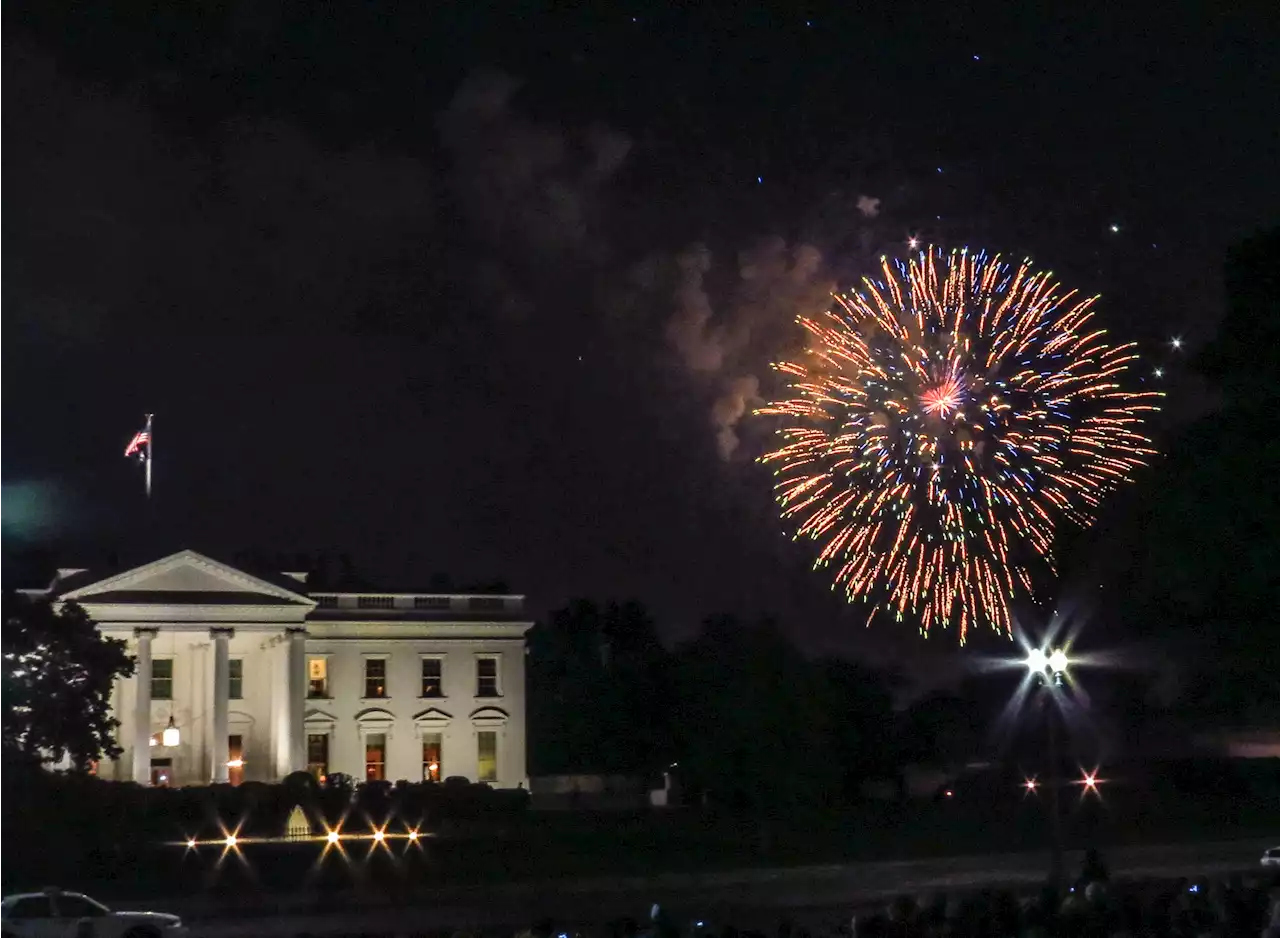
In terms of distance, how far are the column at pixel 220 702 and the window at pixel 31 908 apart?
131 ft

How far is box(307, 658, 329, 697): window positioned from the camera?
7375 cm

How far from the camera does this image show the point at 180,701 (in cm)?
7075

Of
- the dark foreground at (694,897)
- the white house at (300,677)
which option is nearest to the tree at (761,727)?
the dark foreground at (694,897)

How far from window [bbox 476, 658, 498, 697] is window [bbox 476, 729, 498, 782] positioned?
168 centimetres

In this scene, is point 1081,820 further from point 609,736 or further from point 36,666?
point 36,666

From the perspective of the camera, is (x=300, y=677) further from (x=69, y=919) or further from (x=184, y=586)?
(x=69, y=919)

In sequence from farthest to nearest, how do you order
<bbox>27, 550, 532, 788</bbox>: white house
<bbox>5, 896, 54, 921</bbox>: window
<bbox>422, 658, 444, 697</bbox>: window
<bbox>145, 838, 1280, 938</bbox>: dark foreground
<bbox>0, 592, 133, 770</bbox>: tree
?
<bbox>422, 658, 444, 697</bbox>: window < <bbox>27, 550, 532, 788</bbox>: white house < <bbox>0, 592, 133, 770</bbox>: tree < <bbox>145, 838, 1280, 938</bbox>: dark foreground < <bbox>5, 896, 54, 921</bbox>: window

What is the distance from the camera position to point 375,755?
7406 centimetres

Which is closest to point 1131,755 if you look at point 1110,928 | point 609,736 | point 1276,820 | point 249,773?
point 1276,820

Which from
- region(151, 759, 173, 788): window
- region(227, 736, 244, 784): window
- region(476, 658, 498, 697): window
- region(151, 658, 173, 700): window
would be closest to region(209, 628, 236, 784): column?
region(227, 736, 244, 784): window

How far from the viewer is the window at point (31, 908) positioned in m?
27.9

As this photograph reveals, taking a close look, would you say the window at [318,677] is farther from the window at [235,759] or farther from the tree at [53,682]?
the tree at [53,682]

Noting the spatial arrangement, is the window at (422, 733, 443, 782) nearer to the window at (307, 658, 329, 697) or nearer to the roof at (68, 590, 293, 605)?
the window at (307, 658, 329, 697)

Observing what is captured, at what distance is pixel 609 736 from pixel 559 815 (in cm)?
1883
